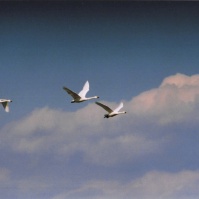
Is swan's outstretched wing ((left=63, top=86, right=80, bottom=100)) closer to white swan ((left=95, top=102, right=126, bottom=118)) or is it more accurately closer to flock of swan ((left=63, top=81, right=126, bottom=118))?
flock of swan ((left=63, top=81, right=126, bottom=118))

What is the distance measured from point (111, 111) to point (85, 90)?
36.3 inches

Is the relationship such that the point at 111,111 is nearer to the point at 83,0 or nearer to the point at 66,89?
the point at 66,89

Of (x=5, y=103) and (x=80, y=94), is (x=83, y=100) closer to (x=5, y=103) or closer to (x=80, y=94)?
(x=80, y=94)

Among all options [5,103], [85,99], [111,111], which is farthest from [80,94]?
[5,103]

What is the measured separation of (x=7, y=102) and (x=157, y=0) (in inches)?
195

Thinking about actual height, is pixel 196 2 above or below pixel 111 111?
above

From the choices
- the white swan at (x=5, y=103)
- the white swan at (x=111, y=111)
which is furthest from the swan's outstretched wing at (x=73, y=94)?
the white swan at (x=5, y=103)

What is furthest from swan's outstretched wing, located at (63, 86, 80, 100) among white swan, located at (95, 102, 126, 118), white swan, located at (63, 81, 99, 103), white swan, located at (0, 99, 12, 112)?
white swan, located at (0, 99, 12, 112)

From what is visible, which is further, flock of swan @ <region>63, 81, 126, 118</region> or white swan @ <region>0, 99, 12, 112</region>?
white swan @ <region>0, 99, 12, 112</region>

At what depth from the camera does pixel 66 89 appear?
65.6 feet

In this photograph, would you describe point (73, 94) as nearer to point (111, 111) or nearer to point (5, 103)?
point (111, 111)

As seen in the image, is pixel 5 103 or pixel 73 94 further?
pixel 5 103

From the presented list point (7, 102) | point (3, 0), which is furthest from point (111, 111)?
point (3, 0)

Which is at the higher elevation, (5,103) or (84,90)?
(84,90)
